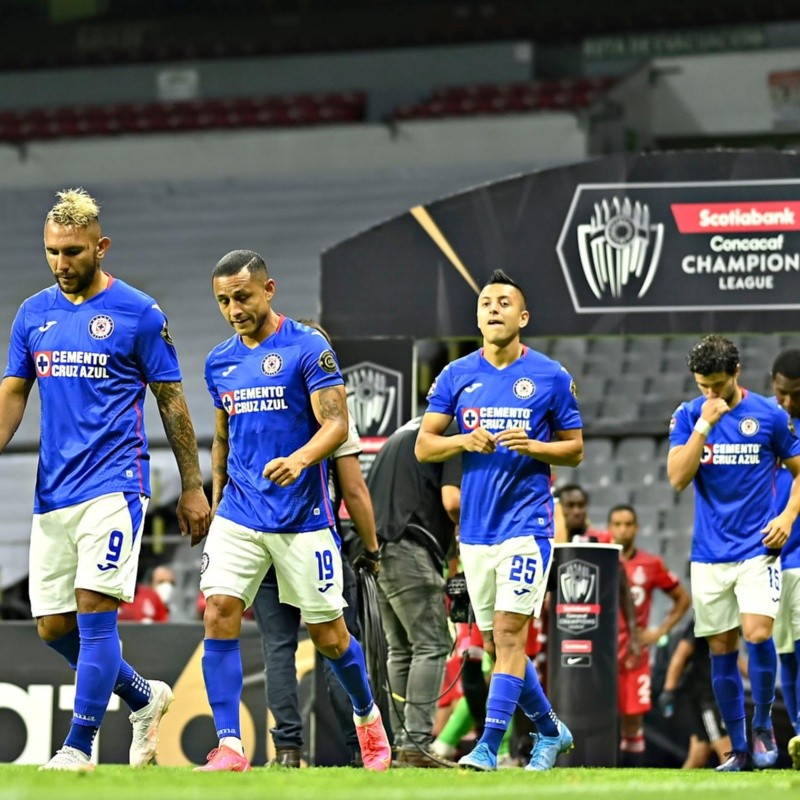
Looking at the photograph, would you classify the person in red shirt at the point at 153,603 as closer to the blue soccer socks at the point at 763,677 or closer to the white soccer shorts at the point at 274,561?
the blue soccer socks at the point at 763,677

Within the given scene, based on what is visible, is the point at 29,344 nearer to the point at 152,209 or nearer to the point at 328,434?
the point at 328,434

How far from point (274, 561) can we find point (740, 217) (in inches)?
190

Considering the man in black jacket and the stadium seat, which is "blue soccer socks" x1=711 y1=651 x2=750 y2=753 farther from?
the stadium seat

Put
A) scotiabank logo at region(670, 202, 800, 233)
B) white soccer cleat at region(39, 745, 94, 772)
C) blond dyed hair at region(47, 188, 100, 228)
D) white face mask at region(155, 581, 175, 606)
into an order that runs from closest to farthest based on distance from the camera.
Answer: white soccer cleat at region(39, 745, 94, 772)
blond dyed hair at region(47, 188, 100, 228)
scotiabank logo at region(670, 202, 800, 233)
white face mask at region(155, 581, 175, 606)

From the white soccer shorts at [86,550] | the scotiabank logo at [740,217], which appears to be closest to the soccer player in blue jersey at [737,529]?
the scotiabank logo at [740,217]

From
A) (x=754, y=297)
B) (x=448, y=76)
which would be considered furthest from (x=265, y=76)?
(x=754, y=297)

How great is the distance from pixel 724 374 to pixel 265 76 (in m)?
18.0

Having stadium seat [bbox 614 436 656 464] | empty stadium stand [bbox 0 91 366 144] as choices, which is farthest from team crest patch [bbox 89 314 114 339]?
empty stadium stand [bbox 0 91 366 144]

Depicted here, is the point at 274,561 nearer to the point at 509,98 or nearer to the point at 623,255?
the point at 623,255

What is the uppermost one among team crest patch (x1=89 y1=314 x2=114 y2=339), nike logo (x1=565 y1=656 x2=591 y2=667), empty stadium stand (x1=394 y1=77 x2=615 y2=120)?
empty stadium stand (x1=394 y1=77 x2=615 y2=120)

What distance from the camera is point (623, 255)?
36.0 feet

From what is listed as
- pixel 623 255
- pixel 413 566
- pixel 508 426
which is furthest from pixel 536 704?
pixel 623 255

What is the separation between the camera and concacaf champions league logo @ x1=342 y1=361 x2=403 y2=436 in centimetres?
1118

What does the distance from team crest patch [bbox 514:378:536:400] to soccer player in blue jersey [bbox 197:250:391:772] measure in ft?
3.44
